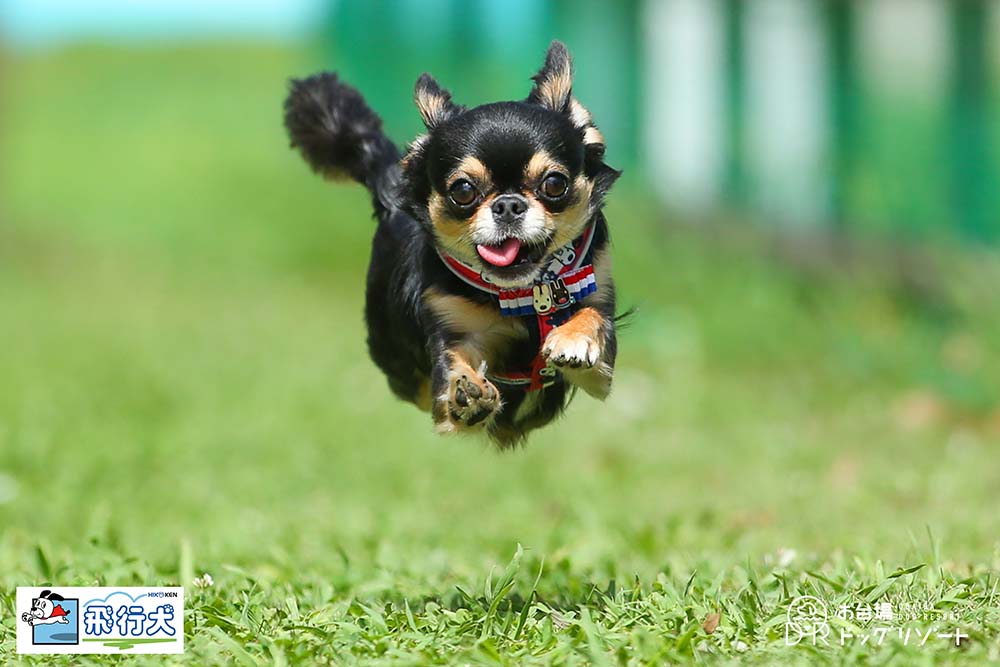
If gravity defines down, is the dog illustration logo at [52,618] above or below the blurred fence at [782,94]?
below

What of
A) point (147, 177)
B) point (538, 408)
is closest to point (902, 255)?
point (538, 408)

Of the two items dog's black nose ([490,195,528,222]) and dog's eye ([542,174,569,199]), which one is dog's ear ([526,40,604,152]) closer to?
dog's eye ([542,174,569,199])

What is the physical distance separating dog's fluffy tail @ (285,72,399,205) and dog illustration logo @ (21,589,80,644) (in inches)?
55.3

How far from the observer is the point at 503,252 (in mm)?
3348

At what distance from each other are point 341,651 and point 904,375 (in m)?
6.11

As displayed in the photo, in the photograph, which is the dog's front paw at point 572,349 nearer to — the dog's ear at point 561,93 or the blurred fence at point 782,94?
the dog's ear at point 561,93

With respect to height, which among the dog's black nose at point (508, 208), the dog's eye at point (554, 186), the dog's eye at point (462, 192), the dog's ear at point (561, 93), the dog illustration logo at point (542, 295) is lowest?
the dog illustration logo at point (542, 295)

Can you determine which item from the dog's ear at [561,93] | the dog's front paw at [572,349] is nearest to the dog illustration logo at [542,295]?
A: the dog's front paw at [572,349]

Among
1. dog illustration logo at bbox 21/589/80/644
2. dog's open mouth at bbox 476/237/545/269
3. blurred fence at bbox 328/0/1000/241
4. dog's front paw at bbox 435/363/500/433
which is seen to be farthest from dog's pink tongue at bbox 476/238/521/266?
blurred fence at bbox 328/0/1000/241

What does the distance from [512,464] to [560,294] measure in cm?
425

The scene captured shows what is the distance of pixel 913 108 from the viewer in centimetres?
1078

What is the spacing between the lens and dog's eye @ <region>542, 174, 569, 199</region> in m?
3.37

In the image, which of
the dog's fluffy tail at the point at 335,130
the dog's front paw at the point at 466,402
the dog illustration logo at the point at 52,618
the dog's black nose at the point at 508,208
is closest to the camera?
the dog's black nose at the point at 508,208

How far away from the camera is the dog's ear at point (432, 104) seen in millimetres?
3582
